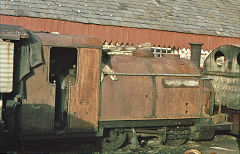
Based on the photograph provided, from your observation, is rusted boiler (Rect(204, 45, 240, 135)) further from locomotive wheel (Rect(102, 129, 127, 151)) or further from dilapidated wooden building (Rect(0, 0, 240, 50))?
dilapidated wooden building (Rect(0, 0, 240, 50))

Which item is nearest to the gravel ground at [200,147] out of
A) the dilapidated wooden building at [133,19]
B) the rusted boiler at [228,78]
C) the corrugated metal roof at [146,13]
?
the rusted boiler at [228,78]

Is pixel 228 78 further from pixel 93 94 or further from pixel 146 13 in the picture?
pixel 146 13

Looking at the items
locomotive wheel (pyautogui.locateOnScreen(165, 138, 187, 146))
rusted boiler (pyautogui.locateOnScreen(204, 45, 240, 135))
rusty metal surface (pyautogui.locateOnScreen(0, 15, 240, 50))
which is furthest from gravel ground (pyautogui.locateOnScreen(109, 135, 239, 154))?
rusty metal surface (pyautogui.locateOnScreen(0, 15, 240, 50))

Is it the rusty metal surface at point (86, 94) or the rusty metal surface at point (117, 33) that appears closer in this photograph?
the rusty metal surface at point (86, 94)

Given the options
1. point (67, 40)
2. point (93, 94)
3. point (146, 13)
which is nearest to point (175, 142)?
point (93, 94)

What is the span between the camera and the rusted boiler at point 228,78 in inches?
397

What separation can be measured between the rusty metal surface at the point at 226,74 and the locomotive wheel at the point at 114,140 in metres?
4.08

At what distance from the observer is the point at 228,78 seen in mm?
10422

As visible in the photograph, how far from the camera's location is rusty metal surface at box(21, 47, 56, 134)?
22.3 feet

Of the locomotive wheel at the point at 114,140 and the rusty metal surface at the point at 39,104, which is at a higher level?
the rusty metal surface at the point at 39,104

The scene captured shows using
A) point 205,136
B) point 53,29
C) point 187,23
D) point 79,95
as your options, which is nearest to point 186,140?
point 205,136

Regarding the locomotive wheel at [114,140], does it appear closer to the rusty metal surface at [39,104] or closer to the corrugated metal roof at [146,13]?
the rusty metal surface at [39,104]

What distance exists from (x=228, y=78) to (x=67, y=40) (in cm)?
573

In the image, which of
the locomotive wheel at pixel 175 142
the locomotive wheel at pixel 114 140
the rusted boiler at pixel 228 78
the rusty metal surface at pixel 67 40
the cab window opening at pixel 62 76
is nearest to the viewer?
the rusty metal surface at pixel 67 40
